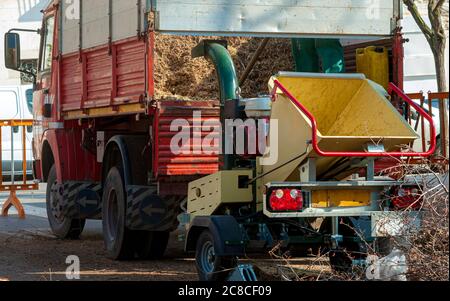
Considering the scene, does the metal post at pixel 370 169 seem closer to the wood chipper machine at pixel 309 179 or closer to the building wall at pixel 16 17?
the wood chipper machine at pixel 309 179

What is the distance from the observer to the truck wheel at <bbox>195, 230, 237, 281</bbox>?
951cm

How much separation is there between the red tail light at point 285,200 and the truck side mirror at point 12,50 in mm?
7527

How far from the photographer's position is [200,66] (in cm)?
1266

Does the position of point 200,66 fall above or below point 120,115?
above

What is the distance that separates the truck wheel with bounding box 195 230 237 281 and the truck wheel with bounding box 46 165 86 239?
5.24m

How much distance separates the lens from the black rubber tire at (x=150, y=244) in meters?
12.8

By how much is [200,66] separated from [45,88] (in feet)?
11.8

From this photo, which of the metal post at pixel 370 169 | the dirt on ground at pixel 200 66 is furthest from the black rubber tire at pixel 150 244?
the metal post at pixel 370 169

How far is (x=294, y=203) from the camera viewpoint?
9305 mm

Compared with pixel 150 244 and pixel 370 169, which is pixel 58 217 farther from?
pixel 370 169

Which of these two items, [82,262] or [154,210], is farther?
[82,262]

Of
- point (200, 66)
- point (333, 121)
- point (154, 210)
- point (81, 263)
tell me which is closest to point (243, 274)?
point (333, 121)

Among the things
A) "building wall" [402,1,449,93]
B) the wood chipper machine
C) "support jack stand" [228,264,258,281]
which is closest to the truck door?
the wood chipper machine
